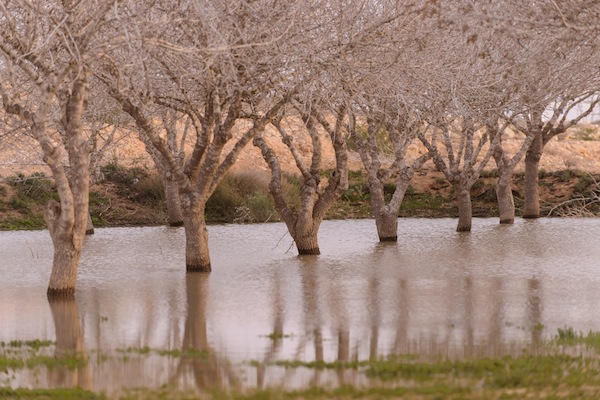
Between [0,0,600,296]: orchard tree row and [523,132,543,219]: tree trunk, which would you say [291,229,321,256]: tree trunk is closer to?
[0,0,600,296]: orchard tree row

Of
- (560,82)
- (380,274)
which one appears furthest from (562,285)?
(560,82)

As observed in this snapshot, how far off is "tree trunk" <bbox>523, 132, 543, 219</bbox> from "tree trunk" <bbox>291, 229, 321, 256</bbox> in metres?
12.8

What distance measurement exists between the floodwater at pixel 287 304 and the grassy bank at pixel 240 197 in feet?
21.0

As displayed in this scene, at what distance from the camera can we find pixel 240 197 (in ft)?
120

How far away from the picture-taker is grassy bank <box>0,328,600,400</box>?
894 centimetres

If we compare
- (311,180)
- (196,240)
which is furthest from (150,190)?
(196,240)

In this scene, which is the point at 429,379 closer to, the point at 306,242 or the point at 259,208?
the point at 306,242

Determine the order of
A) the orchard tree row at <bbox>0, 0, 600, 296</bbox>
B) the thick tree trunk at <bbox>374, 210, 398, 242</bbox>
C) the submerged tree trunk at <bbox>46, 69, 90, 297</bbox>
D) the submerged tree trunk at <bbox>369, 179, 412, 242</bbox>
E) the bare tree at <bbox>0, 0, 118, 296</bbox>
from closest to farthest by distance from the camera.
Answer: the orchard tree row at <bbox>0, 0, 600, 296</bbox>
the bare tree at <bbox>0, 0, 118, 296</bbox>
the submerged tree trunk at <bbox>46, 69, 90, 297</bbox>
the submerged tree trunk at <bbox>369, 179, 412, 242</bbox>
the thick tree trunk at <bbox>374, 210, 398, 242</bbox>

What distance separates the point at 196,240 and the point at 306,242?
4262 mm

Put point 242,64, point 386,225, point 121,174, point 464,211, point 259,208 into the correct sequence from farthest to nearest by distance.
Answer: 1. point 121,174
2. point 259,208
3. point 464,211
4. point 386,225
5. point 242,64

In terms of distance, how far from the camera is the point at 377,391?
9008 millimetres

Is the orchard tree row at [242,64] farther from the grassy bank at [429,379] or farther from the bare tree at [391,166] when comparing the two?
the grassy bank at [429,379]

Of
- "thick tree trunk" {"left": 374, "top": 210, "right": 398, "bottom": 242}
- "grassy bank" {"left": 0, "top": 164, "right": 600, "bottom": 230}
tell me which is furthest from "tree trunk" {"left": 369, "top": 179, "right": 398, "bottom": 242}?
"grassy bank" {"left": 0, "top": 164, "right": 600, "bottom": 230}

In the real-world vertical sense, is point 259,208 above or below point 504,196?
below
